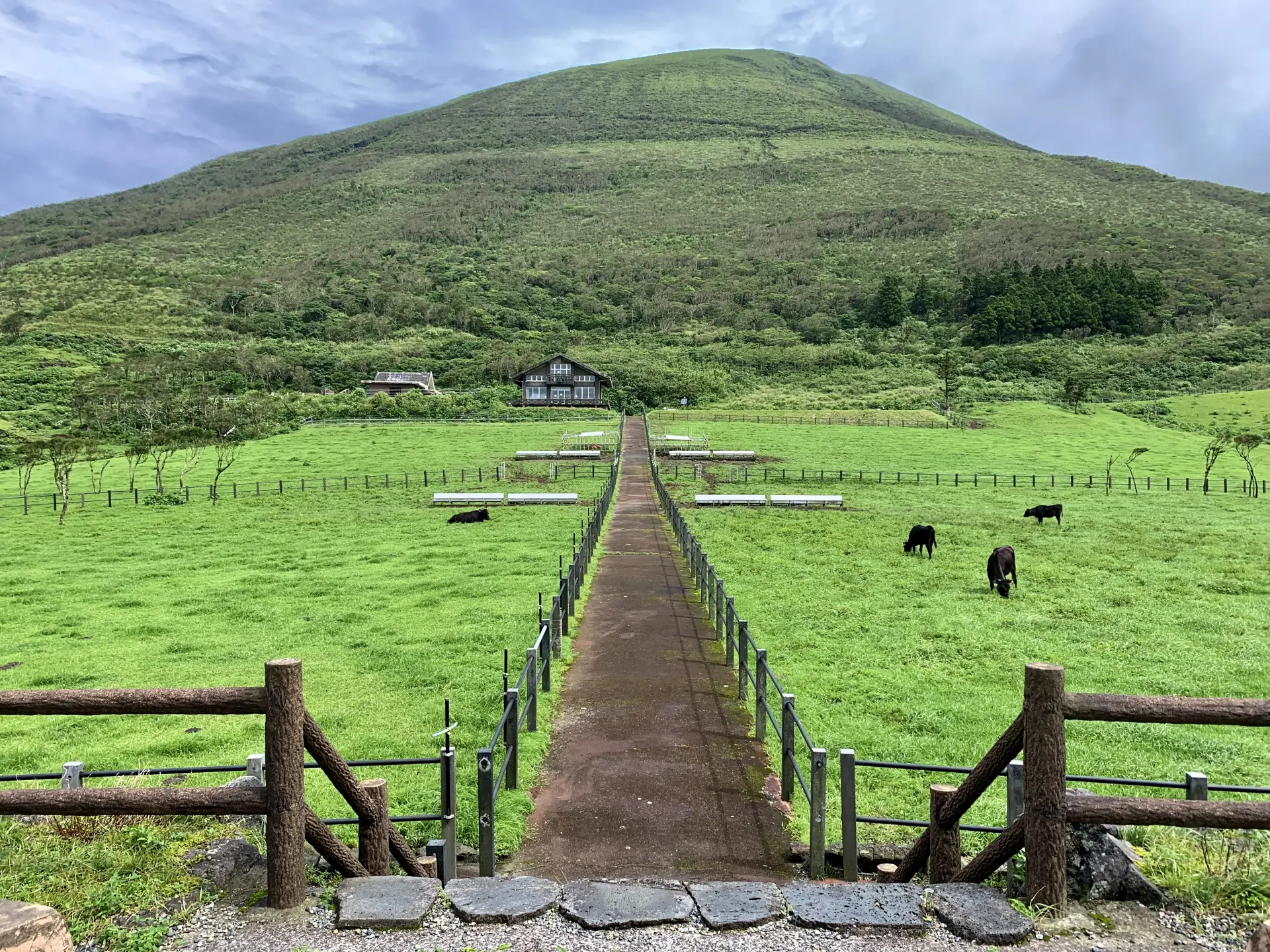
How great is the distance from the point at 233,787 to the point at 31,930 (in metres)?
1.10

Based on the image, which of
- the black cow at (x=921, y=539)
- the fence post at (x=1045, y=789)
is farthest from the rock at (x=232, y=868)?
the black cow at (x=921, y=539)

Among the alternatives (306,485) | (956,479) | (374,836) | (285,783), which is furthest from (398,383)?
(285,783)

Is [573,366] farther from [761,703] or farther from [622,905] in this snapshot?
[622,905]

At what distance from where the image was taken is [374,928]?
4.30 meters

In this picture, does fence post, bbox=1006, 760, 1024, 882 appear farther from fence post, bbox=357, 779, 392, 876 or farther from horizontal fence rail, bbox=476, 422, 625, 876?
fence post, bbox=357, 779, 392, 876

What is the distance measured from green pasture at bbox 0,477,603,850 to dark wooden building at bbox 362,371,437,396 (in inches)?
2095

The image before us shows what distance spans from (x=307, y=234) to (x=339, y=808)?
186530mm

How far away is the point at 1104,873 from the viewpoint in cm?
454

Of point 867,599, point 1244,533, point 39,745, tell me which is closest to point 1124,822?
point 39,745

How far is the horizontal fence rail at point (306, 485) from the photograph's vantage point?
35.6m

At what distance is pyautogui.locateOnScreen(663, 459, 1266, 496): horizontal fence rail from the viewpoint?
39.4 meters

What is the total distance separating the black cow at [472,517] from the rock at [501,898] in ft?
80.2

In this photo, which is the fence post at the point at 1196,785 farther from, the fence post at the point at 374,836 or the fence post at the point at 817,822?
the fence post at the point at 374,836

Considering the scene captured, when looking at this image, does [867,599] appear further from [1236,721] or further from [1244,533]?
[1244,533]
